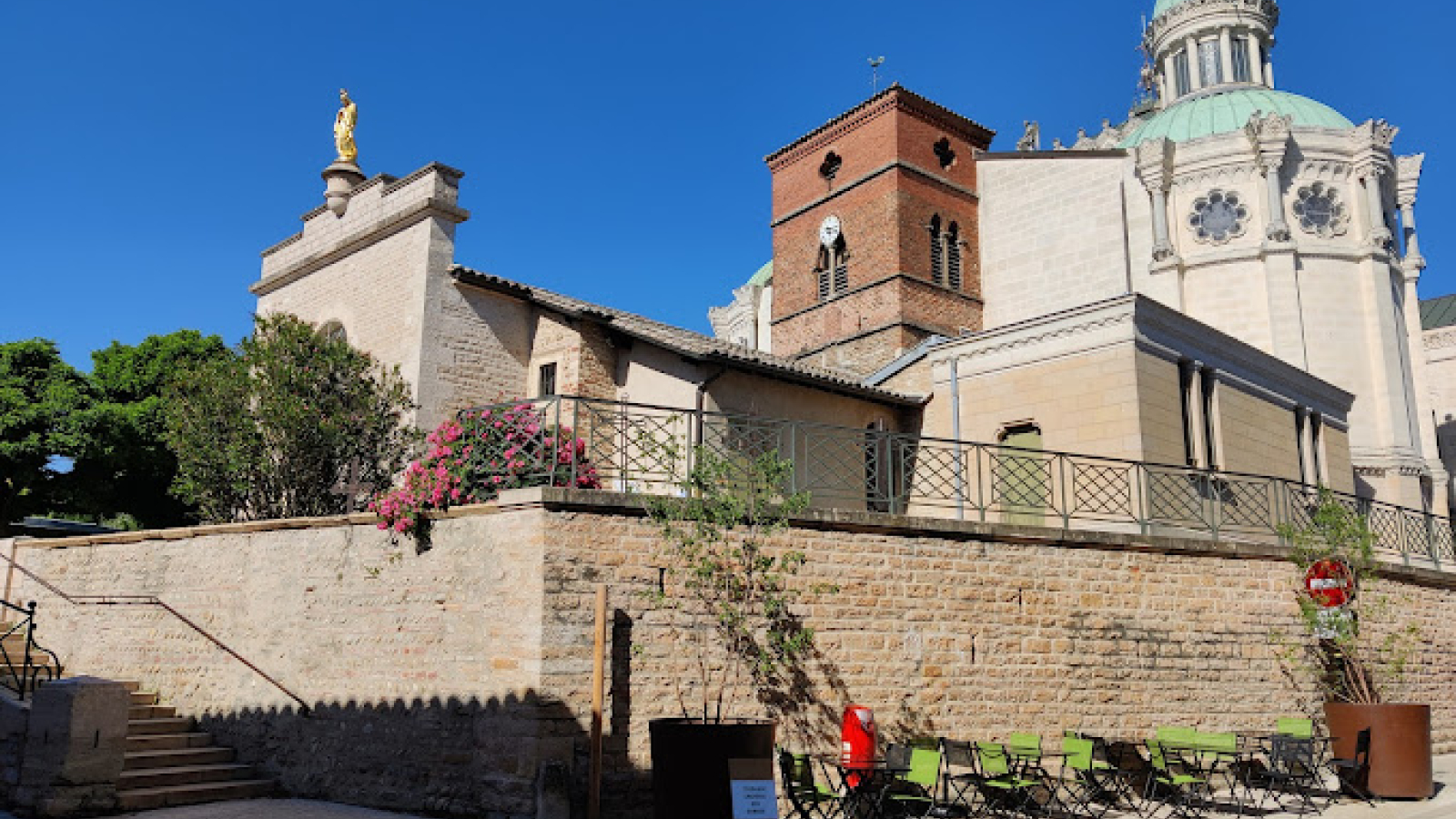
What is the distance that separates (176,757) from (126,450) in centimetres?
1219

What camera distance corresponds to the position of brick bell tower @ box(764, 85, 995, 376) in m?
24.5

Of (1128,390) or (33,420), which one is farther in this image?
(33,420)

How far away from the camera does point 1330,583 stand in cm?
1277

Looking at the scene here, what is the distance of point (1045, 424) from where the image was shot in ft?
53.2

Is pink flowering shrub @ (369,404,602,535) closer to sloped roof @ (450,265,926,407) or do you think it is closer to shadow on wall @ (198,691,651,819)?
shadow on wall @ (198,691,651,819)

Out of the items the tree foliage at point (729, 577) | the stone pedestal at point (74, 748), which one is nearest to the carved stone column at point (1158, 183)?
the tree foliage at point (729, 577)

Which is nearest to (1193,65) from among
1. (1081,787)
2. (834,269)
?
(834,269)

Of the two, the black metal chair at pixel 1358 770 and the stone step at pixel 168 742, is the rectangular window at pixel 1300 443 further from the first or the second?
the stone step at pixel 168 742

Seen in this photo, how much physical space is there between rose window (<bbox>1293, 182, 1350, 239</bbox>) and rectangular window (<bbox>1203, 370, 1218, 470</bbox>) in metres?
11.1

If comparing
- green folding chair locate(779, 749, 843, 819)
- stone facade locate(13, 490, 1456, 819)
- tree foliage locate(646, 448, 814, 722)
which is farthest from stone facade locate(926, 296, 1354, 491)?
green folding chair locate(779, 749, 843, 819)

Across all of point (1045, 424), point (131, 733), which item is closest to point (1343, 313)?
point (1045, 424)

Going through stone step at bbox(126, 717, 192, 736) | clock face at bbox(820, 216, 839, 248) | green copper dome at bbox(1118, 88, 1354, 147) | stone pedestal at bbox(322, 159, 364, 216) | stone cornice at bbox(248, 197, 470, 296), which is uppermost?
green copper dome at bbox(1118, 88, 1354, 147)

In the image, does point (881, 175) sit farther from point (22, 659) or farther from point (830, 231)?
point (22, 659)

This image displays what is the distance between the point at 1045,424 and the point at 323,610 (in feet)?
34.7
